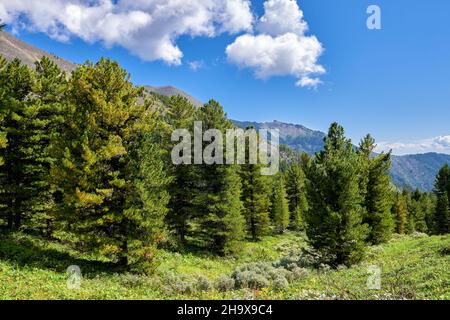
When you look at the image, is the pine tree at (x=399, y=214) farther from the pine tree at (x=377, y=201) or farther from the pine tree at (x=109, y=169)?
the pine tree at (x=109, y=169)

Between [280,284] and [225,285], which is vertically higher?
[280,284]

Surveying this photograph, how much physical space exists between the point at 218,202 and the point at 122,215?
49.8 feet

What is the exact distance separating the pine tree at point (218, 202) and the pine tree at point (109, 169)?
12542 mm

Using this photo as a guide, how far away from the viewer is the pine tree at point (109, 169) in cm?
1997

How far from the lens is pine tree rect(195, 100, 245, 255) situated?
34.3 metres

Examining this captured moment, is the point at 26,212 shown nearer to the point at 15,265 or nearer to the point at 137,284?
the point at 15,265

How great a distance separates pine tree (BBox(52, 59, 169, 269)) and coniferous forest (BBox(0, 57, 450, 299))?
0.07 metres

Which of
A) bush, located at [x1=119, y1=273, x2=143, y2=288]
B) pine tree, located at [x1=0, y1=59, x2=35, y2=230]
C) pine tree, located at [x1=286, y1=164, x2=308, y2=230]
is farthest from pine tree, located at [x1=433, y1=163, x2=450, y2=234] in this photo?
pine tree, located at [x1=0, y1=59, x2=35, y2=230]

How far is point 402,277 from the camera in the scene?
1648cm

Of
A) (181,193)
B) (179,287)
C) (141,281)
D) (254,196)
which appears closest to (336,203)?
(179,287)

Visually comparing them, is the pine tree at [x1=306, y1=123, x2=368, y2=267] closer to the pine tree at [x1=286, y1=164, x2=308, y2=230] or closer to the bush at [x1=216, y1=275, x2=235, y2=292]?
the bush at [x1=216, y1=275, x2=235, y2=292]

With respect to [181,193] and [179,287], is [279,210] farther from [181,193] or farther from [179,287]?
[179,287]

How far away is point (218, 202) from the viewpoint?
34.7 m
